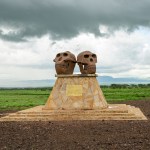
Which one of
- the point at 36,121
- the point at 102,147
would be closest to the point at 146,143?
the point at 102,147

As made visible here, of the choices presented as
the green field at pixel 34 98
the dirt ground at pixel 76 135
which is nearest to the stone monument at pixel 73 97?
the dirt ground at pixel 76 135

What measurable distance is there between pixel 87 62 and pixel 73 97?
194 centimetres

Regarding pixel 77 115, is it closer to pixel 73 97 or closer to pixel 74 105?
pixel 74 105

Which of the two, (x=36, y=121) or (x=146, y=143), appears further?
Result: (x=36, y=121)

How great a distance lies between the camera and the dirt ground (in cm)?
1357

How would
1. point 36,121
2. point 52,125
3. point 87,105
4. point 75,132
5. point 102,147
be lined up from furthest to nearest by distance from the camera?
1. point 87,105
2. point 36,121
3. point 52,125
4. point 75,132
5. point 102,147

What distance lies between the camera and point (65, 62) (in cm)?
2270

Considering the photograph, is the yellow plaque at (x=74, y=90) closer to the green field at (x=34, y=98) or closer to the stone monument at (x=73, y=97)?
the stone monument at (x=73, y=97)

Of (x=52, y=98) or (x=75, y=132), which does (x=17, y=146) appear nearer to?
(x=75, y=132)

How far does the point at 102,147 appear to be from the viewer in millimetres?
13258

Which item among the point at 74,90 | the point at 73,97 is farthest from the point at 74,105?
the point at 74,90

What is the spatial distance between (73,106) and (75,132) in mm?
5514

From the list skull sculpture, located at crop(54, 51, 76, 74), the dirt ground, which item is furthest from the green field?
the dirt ground

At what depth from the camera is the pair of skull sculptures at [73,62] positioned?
22.6 m
